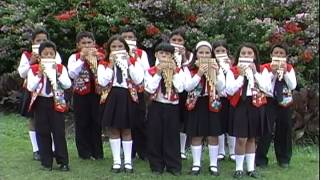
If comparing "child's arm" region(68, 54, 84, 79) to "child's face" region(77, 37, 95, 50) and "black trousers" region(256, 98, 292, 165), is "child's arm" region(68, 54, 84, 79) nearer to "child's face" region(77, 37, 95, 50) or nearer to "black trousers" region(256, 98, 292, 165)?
"child's face" region(77, 37, 95, 50)

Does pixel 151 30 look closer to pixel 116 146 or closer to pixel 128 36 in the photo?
pixel 128 36

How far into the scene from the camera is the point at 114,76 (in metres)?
7.62

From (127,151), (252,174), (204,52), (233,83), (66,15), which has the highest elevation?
(66,15)

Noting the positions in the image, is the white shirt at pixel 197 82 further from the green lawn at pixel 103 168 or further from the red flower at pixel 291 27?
the red flower at pixel 291 27

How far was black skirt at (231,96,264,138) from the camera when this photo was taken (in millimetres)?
7430

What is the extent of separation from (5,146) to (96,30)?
2.63m

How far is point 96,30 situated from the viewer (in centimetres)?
1109

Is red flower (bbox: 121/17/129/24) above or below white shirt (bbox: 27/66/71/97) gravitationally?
above

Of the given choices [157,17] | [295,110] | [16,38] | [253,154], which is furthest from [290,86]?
[16,38]

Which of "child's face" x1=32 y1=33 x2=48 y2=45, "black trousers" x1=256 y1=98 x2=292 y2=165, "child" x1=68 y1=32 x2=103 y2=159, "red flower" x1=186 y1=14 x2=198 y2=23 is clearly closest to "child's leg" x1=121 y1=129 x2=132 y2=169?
"child" x1=68 y1=32 x2=103 y2=159

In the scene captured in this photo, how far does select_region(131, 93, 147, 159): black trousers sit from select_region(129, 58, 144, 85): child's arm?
35cm

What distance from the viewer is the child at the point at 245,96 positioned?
7.38 meters

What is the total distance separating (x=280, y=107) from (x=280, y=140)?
460mm

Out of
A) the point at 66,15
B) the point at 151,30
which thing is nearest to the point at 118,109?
the point at 151,30
